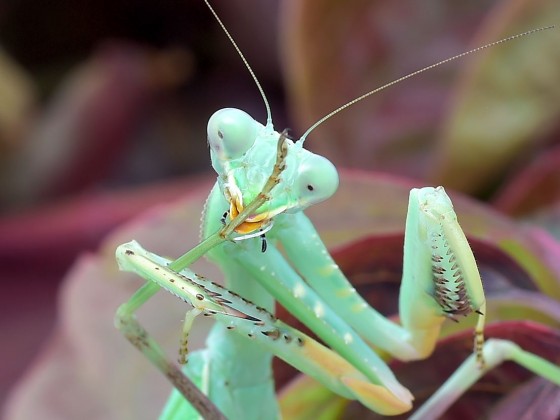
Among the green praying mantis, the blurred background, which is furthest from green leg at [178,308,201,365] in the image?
the blurred background

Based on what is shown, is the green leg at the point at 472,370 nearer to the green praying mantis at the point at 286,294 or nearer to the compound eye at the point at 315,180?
the green praying mantis at the point at 286,294

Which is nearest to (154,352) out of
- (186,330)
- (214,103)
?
(186,330)

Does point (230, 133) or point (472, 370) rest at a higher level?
Result: point (230, 133)

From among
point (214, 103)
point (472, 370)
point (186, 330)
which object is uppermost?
point (214, 103)

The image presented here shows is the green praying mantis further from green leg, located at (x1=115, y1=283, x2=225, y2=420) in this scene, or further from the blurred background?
the blurred background

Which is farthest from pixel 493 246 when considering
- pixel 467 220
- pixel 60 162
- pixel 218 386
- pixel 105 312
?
pixel 60 162

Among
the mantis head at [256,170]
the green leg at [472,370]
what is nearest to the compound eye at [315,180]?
the mantis head at [256,170]

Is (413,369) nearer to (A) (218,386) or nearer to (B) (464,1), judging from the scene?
(A) (218,386)

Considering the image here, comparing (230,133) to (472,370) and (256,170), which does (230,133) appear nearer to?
(256,170)
